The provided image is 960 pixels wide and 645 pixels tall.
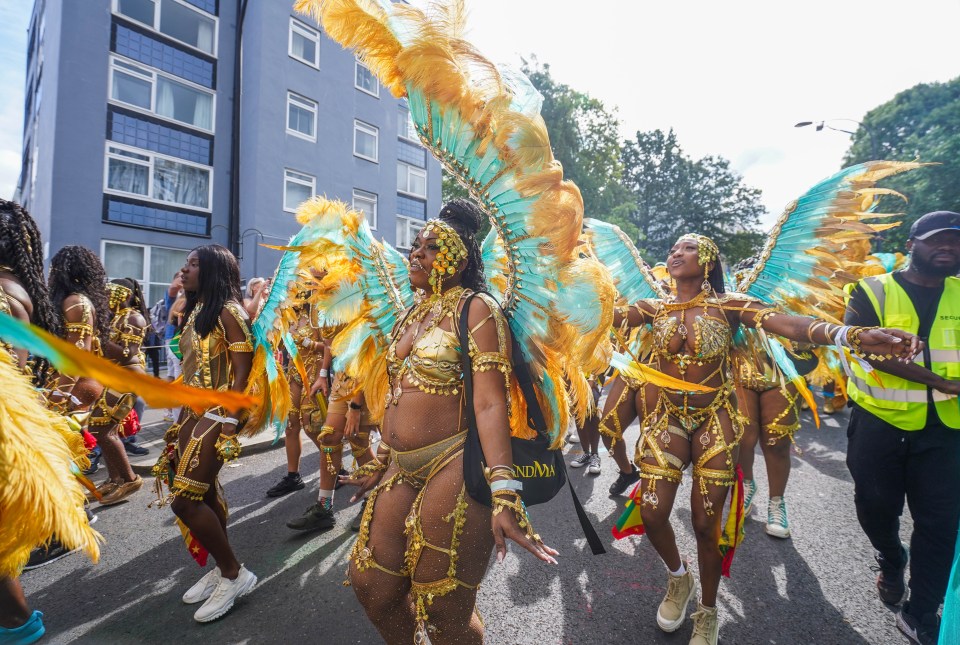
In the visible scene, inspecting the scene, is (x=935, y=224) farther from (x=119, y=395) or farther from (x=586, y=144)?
(x=586, y=144)

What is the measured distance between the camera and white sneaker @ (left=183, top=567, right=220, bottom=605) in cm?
290

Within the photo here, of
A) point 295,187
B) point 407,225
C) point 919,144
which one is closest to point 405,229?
point 407,225

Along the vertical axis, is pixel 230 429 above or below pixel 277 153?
below

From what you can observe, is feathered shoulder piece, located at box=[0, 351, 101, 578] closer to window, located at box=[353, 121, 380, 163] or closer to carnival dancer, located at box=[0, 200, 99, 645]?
carnival dancer, located at box=[0, 200, 99, 645]

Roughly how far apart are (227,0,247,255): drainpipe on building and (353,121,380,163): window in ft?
12.8

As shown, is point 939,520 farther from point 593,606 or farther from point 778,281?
point 593,606

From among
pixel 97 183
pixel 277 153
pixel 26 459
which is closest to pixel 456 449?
pixel 26 459

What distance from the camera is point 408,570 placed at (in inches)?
72.8

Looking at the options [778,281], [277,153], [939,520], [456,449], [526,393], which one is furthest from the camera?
[277,153]

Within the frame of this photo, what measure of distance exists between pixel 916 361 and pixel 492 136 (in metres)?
2.82

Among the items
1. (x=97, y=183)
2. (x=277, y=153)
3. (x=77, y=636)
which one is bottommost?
(x=77, y=636)

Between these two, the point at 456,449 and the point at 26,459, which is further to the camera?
the point at 456,449

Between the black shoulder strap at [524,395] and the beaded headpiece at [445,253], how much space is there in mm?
176

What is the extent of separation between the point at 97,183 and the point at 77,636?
13.1m
